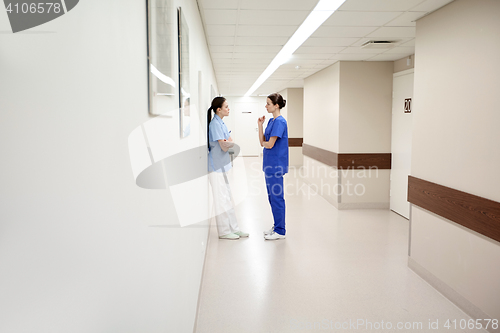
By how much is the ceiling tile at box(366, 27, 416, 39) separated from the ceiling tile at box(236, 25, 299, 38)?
1.11 m

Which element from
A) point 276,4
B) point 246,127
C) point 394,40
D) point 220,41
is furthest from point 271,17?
point 246,127

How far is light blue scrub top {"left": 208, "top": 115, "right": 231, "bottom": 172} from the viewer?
15.6ft

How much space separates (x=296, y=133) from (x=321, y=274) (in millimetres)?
9422

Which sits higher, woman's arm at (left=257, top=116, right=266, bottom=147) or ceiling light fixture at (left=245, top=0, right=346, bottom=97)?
ceiling light fixture at (left=245, top=0, right=346, bottom=97)

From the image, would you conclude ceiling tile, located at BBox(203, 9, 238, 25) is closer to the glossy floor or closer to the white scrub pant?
the white scrub pant

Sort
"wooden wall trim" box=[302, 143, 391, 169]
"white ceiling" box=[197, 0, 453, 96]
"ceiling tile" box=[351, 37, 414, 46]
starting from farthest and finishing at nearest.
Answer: "wooden wall trim" box=[302, 143, 391, 169] < "ceiling tile" box=[351, 37, 414, 46] < "white ceiling" box=[197, 0, 453, 96]

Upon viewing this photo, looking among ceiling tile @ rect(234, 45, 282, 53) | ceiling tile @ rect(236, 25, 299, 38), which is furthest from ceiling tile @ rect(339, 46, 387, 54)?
ceiling tile @ rect(236, 25, 299, 38)

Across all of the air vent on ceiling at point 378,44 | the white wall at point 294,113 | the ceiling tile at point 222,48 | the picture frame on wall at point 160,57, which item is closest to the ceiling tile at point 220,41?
the ceiling tile at point 222,48

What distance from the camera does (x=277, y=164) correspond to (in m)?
4.85

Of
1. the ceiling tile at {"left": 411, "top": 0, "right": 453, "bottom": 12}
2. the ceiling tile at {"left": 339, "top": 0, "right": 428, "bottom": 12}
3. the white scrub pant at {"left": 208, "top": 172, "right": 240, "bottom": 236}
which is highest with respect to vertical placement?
the ceiling tile at {"left": 339, "top": 0, "right": 428, "bottom": 12}

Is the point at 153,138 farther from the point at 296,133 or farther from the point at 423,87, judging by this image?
the point at 296,133

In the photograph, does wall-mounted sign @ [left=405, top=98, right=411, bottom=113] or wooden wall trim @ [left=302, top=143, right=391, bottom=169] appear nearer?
wall-mounted sign @ [left=405, top=98, right=411, bottom=113]

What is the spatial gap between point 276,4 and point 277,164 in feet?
6.71

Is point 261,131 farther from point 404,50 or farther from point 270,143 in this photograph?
point 404,50
